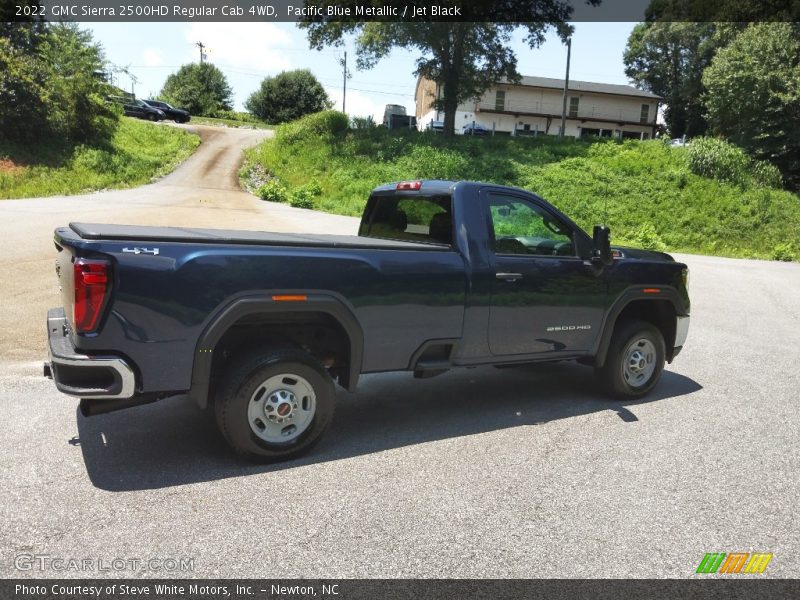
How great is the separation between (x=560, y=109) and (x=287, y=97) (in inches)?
1113

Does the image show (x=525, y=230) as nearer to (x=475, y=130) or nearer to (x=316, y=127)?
(x=316, y=127)

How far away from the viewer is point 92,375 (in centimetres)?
379

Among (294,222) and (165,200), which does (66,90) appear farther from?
(294,222)

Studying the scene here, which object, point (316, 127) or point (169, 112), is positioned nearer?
point (316, 127)

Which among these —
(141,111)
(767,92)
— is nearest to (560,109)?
(767,92)

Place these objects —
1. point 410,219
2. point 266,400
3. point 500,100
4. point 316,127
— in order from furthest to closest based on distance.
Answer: point 500,100 → point 316,127 → point 410,219 → point 266,400

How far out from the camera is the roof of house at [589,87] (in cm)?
6174

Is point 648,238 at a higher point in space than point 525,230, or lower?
lower

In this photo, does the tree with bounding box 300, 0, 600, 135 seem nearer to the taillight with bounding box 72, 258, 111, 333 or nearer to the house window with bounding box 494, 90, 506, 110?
the house window with bounding box 494, 90, 506, 110

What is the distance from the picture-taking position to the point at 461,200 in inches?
203

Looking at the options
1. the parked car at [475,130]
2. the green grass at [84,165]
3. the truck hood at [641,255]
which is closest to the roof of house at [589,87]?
the parked car at [475,130]

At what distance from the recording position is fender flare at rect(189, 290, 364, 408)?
396cm

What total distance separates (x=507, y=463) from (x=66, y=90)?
33031mm

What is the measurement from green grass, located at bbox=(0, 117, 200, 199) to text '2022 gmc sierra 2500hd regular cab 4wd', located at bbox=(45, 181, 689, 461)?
2197cm
